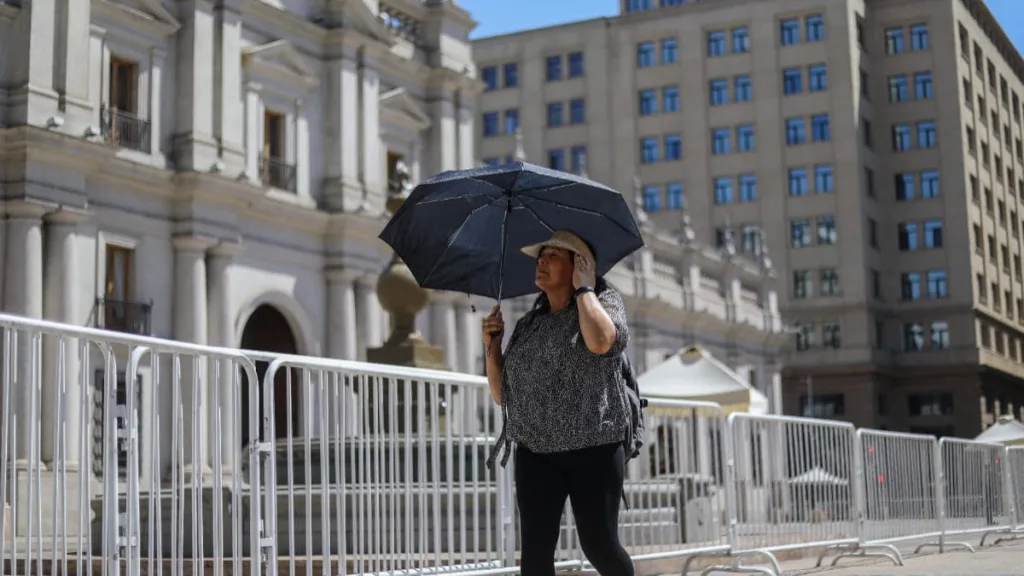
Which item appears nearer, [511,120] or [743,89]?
[743,89]

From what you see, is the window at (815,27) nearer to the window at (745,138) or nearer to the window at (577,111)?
the window at (745,138)

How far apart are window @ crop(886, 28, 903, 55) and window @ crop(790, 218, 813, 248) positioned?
33.1 ft

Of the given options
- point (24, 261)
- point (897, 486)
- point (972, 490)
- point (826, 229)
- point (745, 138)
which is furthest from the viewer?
point (745, 138)

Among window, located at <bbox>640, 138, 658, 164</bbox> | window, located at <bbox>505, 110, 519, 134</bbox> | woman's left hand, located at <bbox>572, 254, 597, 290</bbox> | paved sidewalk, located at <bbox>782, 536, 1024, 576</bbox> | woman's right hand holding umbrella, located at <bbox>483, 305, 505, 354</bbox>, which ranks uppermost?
window, located at <bbox>505, 110, 519, 134</bbox>

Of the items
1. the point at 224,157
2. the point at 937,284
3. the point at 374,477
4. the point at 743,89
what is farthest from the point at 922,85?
the point at 374,477

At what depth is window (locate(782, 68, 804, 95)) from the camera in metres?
65.9

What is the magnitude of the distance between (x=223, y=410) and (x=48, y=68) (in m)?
19.4

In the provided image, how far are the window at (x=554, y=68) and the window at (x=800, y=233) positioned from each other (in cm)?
1363

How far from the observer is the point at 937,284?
67.2 metres

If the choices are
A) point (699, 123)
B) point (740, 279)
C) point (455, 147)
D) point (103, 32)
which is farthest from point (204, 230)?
point (699, 123)

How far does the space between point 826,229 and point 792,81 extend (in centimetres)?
711

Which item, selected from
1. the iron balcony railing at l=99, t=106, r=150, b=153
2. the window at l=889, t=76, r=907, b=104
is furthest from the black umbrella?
the window at l=889, t=76, r=907, b=104

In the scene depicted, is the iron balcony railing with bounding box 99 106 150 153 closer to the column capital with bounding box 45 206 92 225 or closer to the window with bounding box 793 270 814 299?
the column capital with bounding box 45 206 92 225

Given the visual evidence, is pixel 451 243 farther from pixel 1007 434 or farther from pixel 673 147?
pixel 673 147
